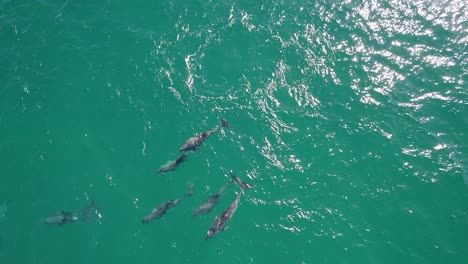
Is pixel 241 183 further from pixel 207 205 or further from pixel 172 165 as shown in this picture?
pixel 172 165

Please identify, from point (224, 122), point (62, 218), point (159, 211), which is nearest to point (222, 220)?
point (159, 211)

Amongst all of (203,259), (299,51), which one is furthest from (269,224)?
(299,51)

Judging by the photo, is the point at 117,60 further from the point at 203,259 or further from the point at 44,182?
the point at 203,259

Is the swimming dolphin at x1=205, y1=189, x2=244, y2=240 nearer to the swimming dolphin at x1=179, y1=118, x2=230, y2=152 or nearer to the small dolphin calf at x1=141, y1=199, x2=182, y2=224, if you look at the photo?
the small dolphin calf at x1=141, y1=199, x2=182, y2=224

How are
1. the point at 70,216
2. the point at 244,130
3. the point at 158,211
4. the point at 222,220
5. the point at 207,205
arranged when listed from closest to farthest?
the point at 222,220, the point at 207,205, the point at 158,211, the point at 70,216, the point at 244,130

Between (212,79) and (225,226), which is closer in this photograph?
(225,226)

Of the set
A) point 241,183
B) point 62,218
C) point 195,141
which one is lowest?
point 62,218
